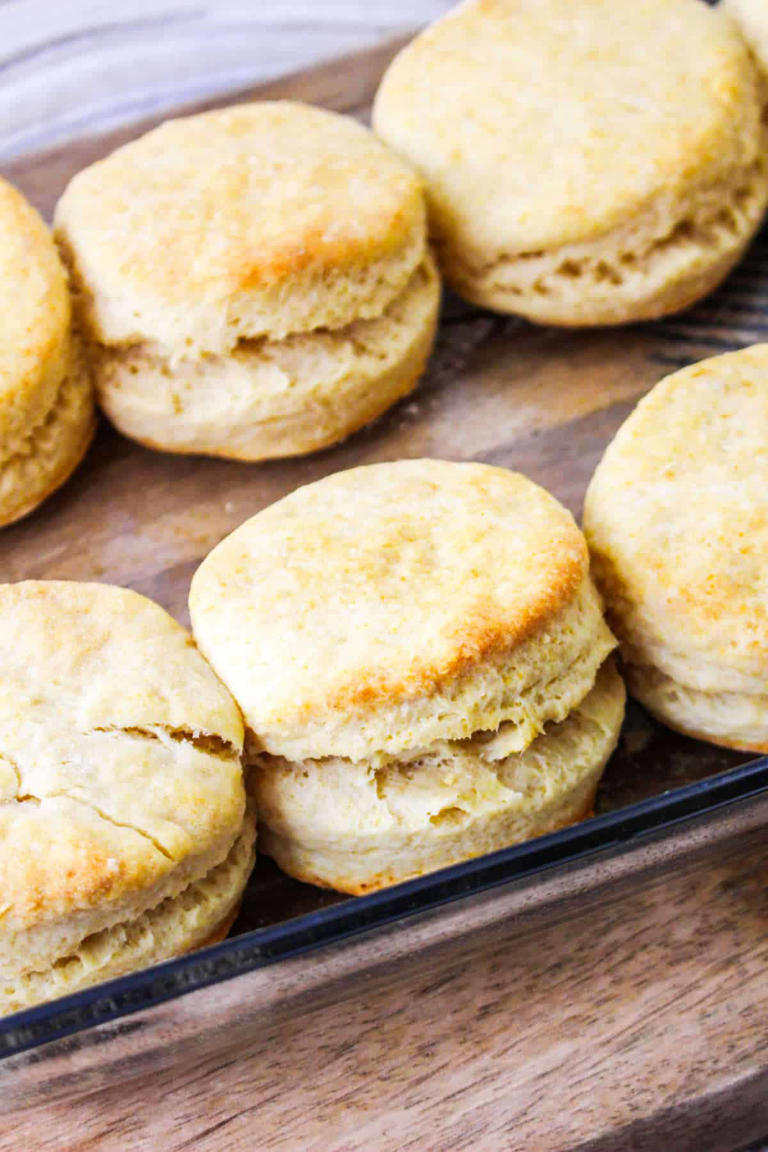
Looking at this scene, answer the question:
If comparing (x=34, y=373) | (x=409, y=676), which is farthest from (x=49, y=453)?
(x=409, y=676)

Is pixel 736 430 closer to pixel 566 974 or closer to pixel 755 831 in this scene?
pixel 755 831

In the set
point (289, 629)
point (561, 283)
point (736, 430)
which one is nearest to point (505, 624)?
point (289, 629)

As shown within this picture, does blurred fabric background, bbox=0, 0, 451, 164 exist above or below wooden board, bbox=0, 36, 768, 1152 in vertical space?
above

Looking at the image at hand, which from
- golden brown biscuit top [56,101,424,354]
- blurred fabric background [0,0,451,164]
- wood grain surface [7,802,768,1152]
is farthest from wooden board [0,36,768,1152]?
blurred fabric background [0,0,451,164]

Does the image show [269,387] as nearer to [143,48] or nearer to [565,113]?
[565,113]

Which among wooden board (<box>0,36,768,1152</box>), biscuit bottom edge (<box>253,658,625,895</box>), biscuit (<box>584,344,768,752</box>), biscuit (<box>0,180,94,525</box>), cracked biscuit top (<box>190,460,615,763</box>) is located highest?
biscuit (<box>0,180,94,525</box>)

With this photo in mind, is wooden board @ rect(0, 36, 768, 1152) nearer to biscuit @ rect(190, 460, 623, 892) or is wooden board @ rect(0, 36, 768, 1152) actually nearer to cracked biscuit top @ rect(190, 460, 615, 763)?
biscuit @ rect(190, 460, 623, 892)

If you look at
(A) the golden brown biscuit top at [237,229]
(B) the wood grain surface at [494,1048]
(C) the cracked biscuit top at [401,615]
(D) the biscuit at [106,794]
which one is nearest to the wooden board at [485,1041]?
(B) the wood grain surface at [494,1048]
